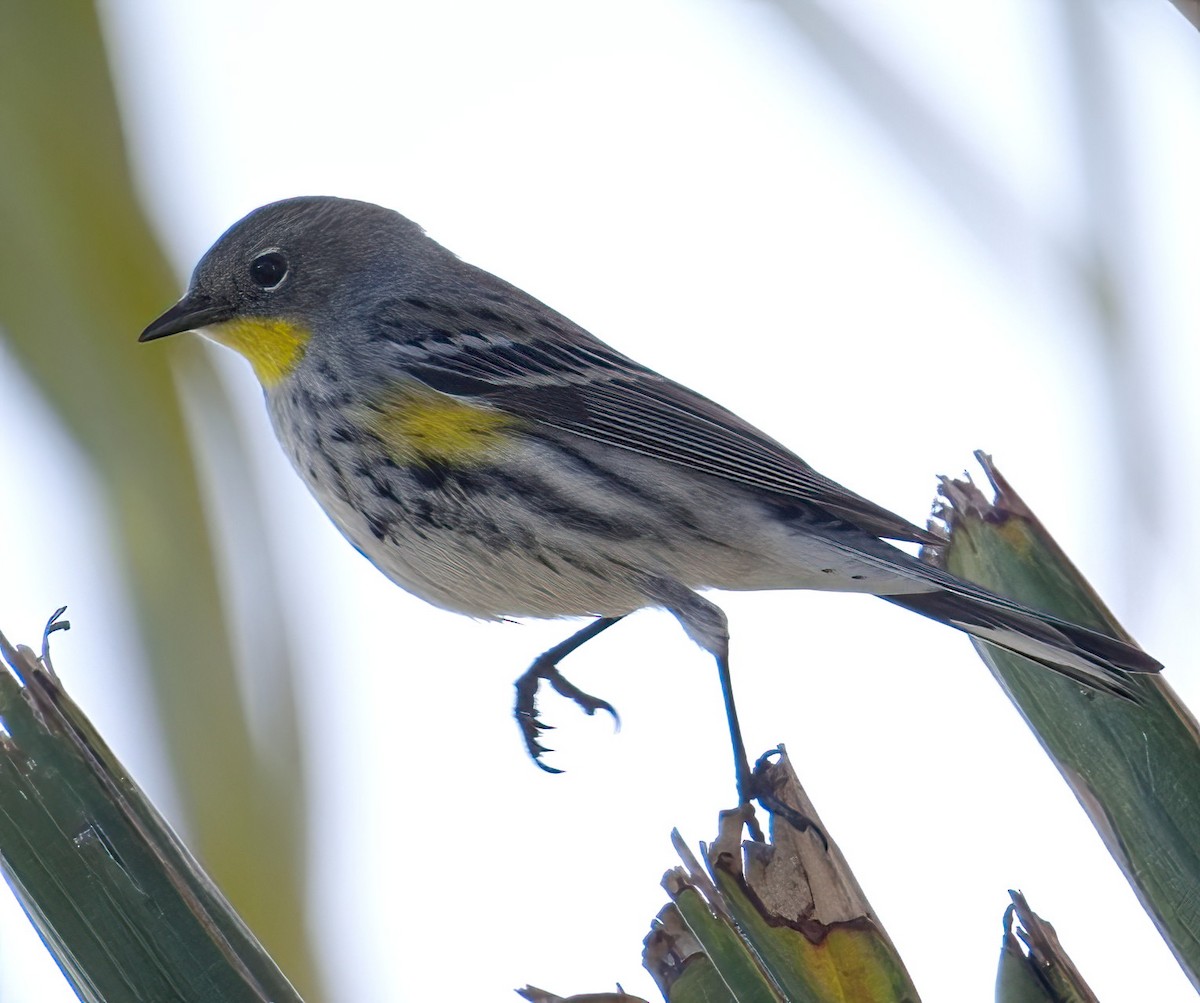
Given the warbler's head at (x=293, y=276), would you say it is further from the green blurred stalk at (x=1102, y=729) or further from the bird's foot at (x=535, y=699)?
the green blurred stalk at (x=1102, y=729)

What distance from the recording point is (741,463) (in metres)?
3.54

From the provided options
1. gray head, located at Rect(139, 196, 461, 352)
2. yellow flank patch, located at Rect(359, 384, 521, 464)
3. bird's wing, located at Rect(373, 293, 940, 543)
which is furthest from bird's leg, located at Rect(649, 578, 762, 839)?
gray head, located at Rect(139, 196, 461, 352)

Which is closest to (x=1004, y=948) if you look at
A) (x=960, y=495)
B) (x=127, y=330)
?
(x=960, y=495)

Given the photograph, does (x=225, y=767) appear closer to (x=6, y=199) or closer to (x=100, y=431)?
(x=100, y=431)

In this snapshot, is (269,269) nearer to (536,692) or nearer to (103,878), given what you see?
(536,692)

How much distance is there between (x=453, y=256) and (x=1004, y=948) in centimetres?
334

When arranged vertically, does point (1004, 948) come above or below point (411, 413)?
below

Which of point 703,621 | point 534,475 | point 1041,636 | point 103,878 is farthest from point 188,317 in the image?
point 103,878

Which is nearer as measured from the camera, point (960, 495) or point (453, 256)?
point (960, 495)

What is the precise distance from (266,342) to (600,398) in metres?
0.90

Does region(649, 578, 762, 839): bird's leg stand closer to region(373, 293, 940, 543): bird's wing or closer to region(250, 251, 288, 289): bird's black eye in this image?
region(373, 293, 940, 543): bird's wing

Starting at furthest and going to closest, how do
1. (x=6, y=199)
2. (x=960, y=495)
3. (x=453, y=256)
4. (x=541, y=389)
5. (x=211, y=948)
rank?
(x=453, y=256) → (x=541, y=389) → (x=6, y=199) → (x=960, y=495) → (x=211, y=948)

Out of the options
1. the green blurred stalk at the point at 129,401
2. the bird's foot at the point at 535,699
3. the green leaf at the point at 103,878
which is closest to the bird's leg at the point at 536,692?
the bird's foot at the point at 535,699

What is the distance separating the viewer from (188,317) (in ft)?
12.3
